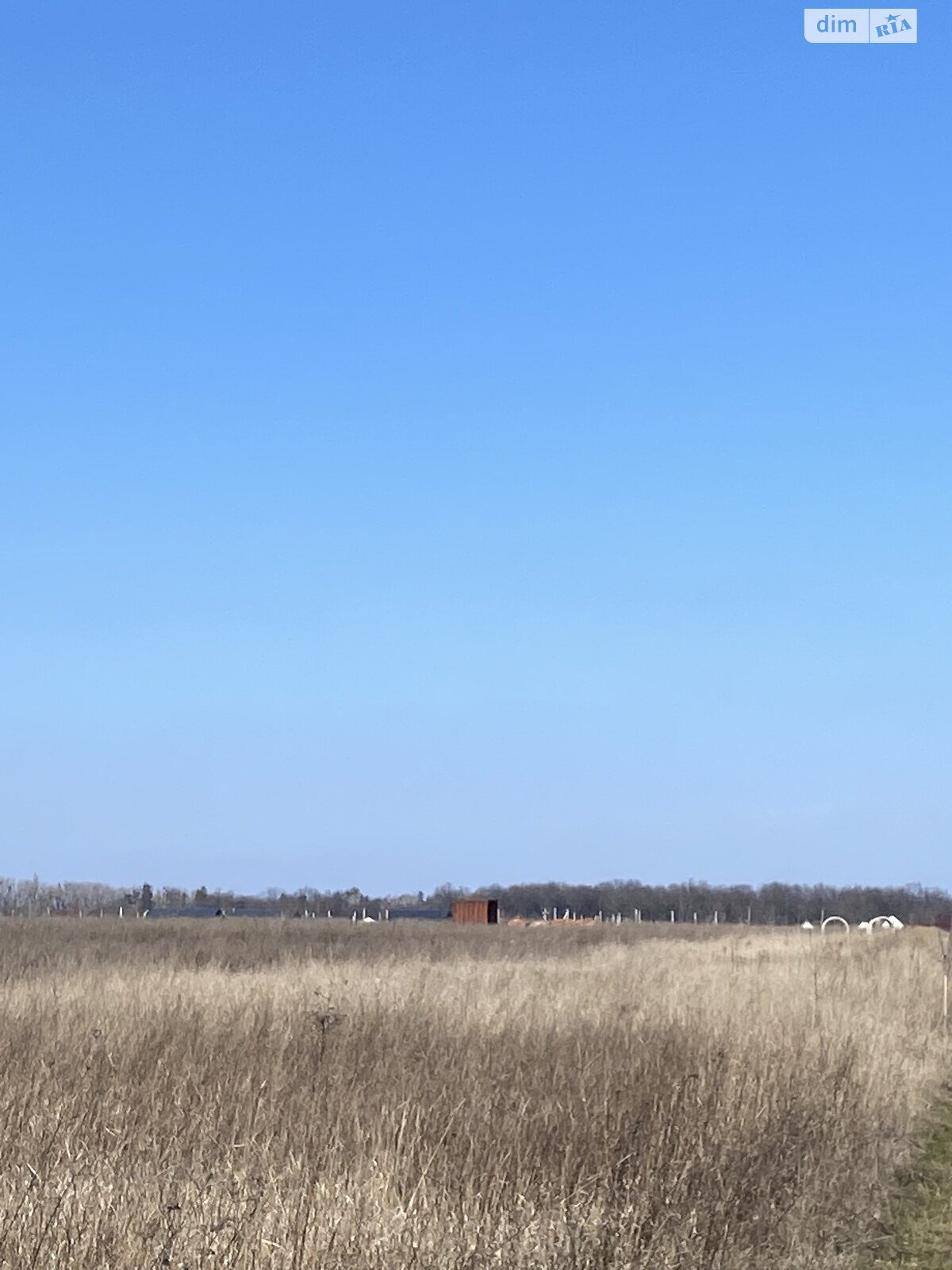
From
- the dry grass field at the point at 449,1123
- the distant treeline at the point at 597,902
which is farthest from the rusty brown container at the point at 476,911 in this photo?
the dry grass field at the point at 449,1123

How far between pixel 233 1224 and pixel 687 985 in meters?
11.0

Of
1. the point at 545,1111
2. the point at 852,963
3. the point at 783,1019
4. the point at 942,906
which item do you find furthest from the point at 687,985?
the point at 942,906

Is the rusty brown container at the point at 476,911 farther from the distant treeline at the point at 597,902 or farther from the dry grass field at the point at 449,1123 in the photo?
the dry grass field at the point at 449,1123

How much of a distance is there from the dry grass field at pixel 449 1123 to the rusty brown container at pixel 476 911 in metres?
69.5

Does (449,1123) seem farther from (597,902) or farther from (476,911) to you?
(597,902)

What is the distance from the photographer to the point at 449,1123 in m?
8.19

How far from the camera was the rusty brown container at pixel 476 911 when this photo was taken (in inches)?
3332

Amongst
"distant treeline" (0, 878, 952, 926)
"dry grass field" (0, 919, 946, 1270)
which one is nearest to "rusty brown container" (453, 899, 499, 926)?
"distant treeline" (0, 878, 952, 926)

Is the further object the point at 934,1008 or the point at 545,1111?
the point at 934,1008

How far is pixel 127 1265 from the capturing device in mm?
5297

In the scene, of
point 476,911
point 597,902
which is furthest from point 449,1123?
point 597,902

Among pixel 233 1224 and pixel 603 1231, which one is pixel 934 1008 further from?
pixel 233 1224

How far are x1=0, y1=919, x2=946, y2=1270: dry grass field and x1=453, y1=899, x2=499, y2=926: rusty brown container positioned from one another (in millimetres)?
69546

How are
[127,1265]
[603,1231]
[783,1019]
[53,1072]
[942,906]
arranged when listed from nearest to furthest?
[127,1265] → [603,1231] → [53,1072] → [783,1019] → [942,906]
